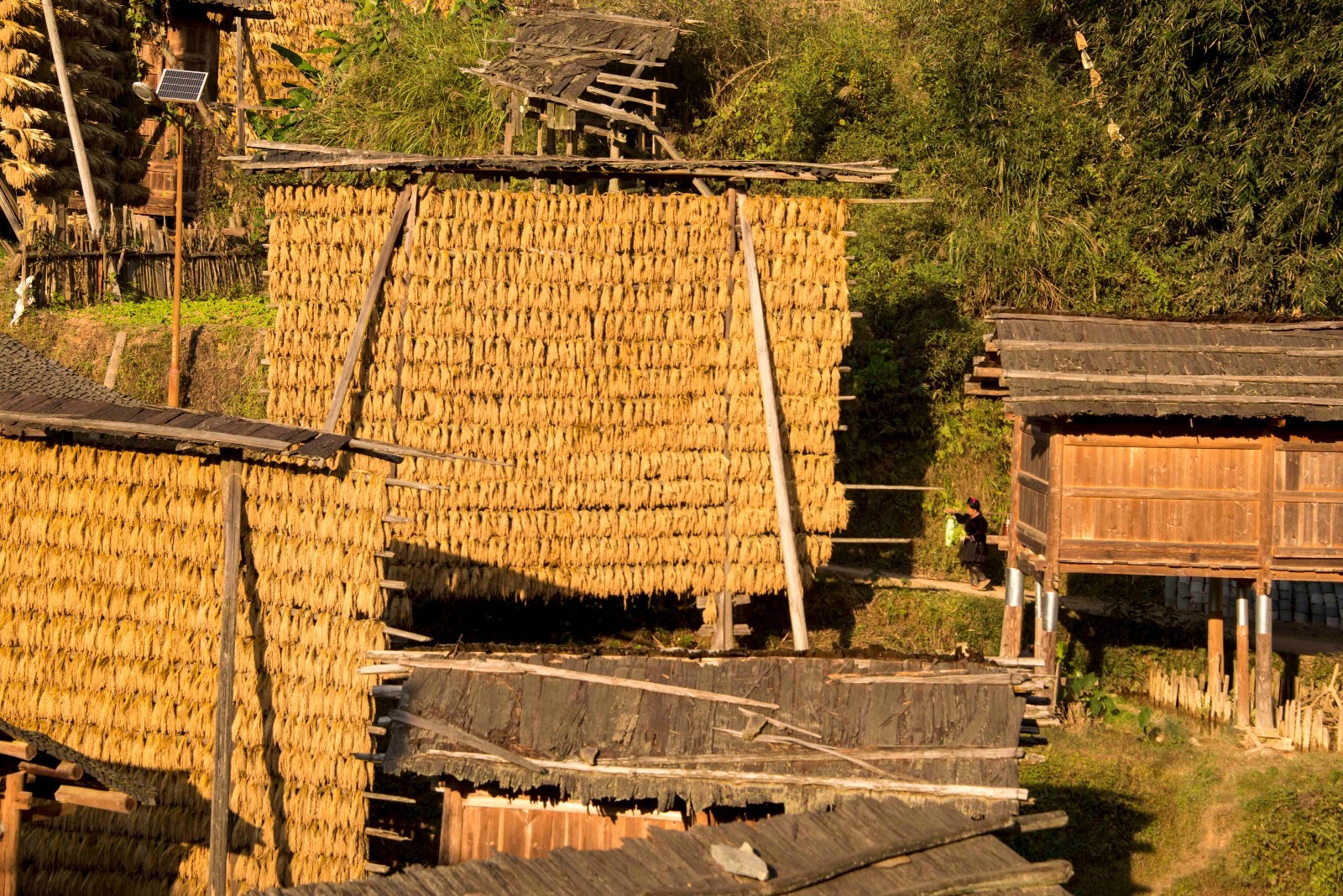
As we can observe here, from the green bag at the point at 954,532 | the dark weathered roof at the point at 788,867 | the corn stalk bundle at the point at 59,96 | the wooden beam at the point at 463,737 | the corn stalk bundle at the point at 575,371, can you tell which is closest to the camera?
the dark weathered roof at the point at 788,867

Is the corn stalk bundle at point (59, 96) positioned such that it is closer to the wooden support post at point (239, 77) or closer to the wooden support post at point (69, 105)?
the wooden support post at point (69, 105)

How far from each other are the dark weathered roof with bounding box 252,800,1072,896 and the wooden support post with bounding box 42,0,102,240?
2109 cm

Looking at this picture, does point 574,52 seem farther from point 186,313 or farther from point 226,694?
point 226,694

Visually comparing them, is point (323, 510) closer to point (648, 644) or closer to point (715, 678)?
point (715, 678)

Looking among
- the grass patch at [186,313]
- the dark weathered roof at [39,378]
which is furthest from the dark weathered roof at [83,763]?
the grass patch at [186,313]

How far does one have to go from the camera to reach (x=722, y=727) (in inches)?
433

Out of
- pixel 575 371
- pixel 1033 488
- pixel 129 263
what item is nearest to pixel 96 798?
pixel 575 371

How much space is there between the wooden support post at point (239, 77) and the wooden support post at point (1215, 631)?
19.7 metres

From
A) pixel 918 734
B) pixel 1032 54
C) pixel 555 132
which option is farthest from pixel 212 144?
pixel 918 734

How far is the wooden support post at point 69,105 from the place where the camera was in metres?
27.4

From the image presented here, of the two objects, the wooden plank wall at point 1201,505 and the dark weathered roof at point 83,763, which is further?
the wooden plank wall at point 1201,505

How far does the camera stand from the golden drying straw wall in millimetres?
11750

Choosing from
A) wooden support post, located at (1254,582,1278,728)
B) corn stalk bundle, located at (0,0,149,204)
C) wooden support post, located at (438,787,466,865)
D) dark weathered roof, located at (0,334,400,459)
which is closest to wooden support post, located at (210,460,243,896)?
dark weathered roof, located at (0,334,400,459)

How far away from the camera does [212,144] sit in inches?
1282
